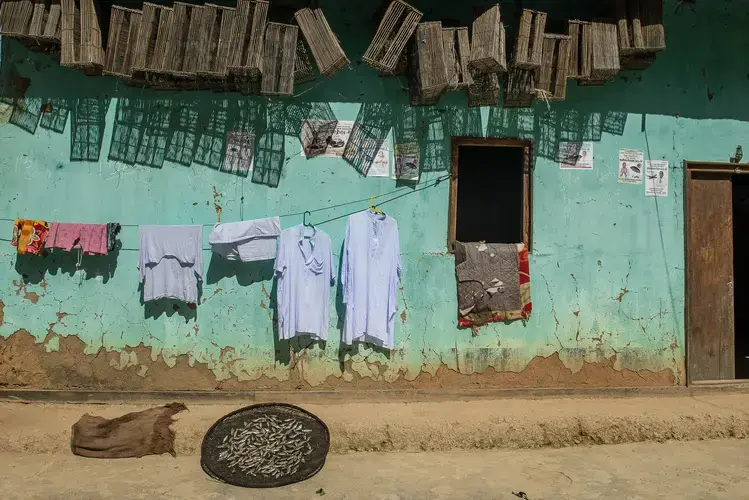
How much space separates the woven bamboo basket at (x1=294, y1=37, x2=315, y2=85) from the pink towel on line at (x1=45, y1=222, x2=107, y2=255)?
83.1 inches

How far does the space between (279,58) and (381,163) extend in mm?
1258

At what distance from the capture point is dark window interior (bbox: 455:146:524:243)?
8750mm

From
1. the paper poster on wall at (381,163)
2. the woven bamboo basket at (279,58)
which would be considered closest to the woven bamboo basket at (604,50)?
the paper poster on wall at (381,163)

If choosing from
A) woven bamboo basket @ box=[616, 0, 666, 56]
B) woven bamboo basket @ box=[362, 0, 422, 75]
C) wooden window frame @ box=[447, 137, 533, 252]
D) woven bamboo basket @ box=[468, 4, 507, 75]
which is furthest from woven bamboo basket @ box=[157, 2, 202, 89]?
woven bamboo basket @ box=[616, 0, 666, 56]

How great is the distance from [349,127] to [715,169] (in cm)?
353

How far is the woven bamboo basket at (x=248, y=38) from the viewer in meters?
5.02

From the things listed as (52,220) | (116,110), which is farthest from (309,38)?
(52,220)

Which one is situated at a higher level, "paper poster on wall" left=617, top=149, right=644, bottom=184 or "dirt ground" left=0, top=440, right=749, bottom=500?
"paper poster on wall" left=617, top=149, right=644, bottom=184

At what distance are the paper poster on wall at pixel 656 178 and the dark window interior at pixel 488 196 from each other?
2857mm

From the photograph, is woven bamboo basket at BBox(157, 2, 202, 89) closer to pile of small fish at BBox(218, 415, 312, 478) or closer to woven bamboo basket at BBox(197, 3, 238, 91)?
woven bamboo basket at BBox(197, 3, 238, 91)

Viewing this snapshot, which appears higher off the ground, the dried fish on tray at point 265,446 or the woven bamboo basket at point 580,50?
the woven bamboo basket at point 580,50

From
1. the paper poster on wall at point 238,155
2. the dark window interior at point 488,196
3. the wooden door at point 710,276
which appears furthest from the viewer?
the dark window interior at point 488,196

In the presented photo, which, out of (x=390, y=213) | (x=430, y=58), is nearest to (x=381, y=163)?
(x=390, y=213)

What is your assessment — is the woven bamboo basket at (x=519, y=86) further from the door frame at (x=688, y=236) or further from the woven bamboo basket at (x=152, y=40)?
the woven bamboo basket at (x=152, y=40)
